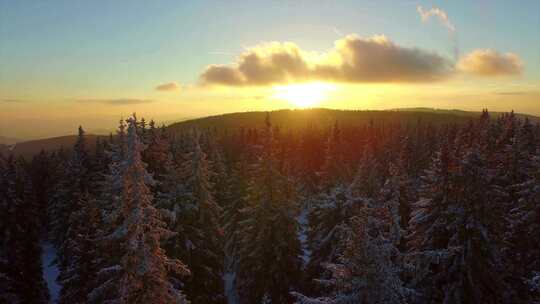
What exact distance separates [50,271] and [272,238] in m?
35.9

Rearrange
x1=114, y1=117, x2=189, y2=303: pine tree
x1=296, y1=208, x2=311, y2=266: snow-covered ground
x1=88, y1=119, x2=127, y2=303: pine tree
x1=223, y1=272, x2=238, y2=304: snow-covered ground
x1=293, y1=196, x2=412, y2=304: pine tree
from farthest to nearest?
x1=223, y1=272, x2=238, y2=304: snow-covered ground
x1=296, y1=208, x2=311, y2=266: snow-covered ground
x1=88, y1=119, x2=127, y2=303: pine tree
x1=114, y1=117, x2=189, y2=303: pine tree
x1=293, y1=196, x2=412, y2=304: pine tree

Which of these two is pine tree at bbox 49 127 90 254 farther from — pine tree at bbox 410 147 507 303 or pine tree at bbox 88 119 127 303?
pine tree at bbox 410 147 507 303

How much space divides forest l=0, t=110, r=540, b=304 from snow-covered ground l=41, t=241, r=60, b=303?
461 centimetres

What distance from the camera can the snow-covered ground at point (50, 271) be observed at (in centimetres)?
4006

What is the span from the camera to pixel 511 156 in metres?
28.6

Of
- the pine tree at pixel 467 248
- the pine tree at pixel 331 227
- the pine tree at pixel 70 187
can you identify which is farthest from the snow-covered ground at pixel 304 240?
the pine tree at pixel 70 187

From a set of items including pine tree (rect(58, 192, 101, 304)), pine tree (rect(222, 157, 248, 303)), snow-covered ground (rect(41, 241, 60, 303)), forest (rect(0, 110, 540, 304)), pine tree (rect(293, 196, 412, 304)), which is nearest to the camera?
pine tree (rect(293, 196, 412, 304))

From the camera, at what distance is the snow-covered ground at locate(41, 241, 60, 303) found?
40.1 meters

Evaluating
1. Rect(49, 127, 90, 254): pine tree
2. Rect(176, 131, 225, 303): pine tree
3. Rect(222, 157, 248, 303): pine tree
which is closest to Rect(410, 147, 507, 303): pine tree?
Rect(176, 131, 225, 303): pine tree

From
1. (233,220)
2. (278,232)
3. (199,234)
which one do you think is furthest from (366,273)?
(233,220)

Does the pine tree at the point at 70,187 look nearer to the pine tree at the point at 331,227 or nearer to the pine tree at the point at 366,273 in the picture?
the pine tree at the point at 331,227

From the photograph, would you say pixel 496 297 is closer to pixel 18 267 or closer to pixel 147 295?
pixel 147 295

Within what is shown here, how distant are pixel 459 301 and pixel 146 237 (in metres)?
12.5

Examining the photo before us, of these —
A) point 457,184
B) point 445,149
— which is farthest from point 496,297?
point 445,149
